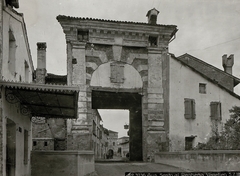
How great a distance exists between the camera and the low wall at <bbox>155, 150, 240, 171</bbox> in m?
12.3

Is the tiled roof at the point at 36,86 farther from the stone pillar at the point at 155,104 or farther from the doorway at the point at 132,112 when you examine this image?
the doorway at the point at 132,112

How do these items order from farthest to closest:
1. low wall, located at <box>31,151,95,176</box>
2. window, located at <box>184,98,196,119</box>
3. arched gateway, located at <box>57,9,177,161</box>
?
window, located at <box>184,98,196,119</box> < arched gateway, located at <box>57,9,177,161</box> < low wall, located at <box>31,151,95,176</box>

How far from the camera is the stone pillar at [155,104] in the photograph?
2041cm

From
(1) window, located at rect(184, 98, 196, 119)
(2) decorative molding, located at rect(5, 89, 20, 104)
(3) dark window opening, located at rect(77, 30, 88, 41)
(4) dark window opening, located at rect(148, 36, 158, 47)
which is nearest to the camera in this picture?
(2) decorative molding, located at rect(5, 89, 20, 104)

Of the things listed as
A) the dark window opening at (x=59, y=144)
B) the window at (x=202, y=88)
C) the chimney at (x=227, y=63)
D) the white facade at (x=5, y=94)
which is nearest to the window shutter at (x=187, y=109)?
the window at (x=202, y=88)

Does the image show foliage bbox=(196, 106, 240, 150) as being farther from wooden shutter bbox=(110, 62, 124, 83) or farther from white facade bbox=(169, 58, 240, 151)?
wooden shutter bbox=(110, 62, 124, 83)

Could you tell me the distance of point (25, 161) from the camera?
512 inches

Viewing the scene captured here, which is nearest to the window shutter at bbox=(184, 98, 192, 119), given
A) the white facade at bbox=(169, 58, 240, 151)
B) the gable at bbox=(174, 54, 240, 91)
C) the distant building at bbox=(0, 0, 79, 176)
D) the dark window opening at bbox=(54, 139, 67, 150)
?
the white facade at bbox=(169, 58, 240, 151)

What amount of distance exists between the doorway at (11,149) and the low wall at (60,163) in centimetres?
301

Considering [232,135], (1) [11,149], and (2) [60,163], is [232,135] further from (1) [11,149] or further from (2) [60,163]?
(1) [11,149]

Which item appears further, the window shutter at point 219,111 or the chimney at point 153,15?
the chimney at point 153,15

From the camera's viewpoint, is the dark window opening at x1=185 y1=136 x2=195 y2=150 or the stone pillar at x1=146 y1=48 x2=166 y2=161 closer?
the stone pillar at x1=146 y1=48 x2=166 y2=161

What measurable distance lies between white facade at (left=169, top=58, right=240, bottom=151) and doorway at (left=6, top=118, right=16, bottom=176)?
42.3 feet

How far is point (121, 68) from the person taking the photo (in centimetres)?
2058
